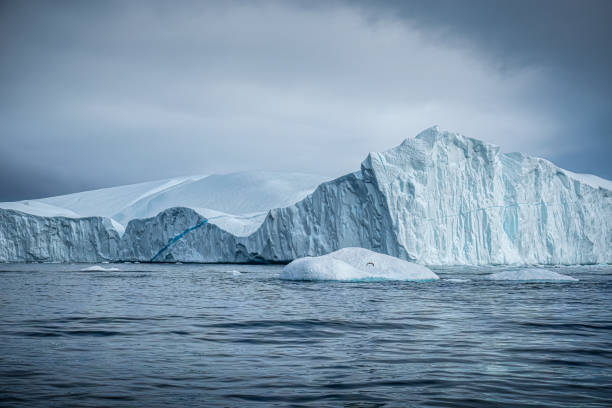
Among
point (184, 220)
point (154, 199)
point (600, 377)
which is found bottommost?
point (600, 377)

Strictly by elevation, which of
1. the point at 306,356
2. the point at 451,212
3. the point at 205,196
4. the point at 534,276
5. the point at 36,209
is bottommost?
the point at 306,356

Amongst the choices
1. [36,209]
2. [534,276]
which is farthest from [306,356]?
[36,209]

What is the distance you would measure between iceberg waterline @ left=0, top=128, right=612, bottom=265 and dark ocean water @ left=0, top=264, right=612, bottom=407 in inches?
1065

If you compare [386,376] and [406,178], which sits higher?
[406,178]

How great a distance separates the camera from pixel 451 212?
3912 cm

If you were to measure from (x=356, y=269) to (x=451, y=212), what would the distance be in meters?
20.6

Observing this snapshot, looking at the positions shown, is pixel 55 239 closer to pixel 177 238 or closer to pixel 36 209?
pixel 36 209

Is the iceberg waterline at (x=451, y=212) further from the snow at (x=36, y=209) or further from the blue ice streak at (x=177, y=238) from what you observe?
the snow at (x=36, y=209)

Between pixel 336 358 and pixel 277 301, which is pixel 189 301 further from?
pixel 336 358

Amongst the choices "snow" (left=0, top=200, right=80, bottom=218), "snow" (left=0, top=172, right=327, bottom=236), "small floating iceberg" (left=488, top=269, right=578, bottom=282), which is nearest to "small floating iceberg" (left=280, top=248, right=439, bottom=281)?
"small floating iceberg" (left=488, top=269, right=578, bottom=282)

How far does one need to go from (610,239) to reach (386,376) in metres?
44.0

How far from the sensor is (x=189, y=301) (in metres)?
12.2

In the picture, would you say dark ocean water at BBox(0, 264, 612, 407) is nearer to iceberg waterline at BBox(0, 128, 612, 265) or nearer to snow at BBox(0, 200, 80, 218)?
iceberg waterline at BBox(0, 128, 612, 265)

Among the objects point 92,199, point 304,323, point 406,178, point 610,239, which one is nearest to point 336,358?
point 304,323
